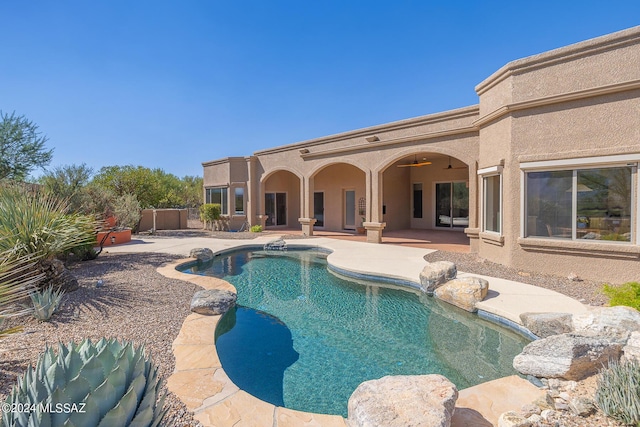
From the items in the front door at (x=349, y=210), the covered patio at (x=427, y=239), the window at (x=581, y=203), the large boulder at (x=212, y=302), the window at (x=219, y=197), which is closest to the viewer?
the large boulder at (x=212, y=302)

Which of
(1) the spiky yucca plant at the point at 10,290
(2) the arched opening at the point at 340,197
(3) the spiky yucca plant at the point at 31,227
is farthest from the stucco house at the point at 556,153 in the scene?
(3) the spiky yucca plant at the point at 31,227

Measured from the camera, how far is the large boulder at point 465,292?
657cm

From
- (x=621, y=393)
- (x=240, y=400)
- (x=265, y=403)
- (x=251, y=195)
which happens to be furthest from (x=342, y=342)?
(x=251, y=195)

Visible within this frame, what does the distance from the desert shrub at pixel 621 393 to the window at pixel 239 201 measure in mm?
19682

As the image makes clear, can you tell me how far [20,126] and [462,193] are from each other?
23328 millimetres

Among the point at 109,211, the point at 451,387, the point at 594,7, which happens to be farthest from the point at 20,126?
the point at 594,7

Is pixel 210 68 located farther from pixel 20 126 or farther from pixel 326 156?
pixel 20 126

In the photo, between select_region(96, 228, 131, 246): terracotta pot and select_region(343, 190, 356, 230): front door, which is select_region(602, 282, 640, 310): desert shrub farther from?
select_region(96, 228, 131, 246): terracotta pot

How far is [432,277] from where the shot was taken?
25.2 feet

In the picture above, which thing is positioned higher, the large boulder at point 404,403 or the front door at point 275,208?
the front door at point 275,208

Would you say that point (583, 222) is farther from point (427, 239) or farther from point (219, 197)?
point (219, 197)

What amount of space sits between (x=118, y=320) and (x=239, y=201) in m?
16.1

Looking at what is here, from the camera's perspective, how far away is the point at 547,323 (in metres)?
5.06

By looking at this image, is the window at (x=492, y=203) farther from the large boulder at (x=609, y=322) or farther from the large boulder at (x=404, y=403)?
the large boulder at (x=404, y=403)
